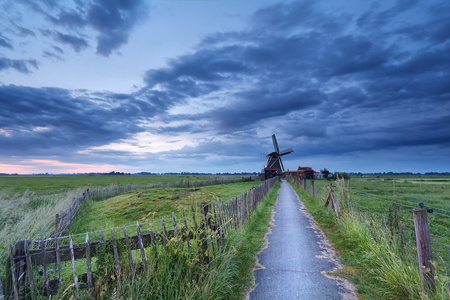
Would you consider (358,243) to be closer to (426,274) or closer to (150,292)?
(426,274)

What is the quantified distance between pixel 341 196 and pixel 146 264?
8.81 m

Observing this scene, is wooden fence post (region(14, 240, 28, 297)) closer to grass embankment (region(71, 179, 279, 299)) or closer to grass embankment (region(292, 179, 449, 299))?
grass embankment (region(71, 179, 279, 299))

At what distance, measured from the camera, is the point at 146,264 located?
13.2 ft

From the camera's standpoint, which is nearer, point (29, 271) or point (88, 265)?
point (29, 271)

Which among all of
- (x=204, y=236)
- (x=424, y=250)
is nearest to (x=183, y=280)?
(x=204, y=236)

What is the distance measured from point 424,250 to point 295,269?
97.6 inches

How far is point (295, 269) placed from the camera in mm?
5512

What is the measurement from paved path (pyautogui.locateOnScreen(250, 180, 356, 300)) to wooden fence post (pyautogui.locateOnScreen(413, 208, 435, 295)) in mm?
1179

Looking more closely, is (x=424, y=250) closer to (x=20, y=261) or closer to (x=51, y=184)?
(x=20, y=261)

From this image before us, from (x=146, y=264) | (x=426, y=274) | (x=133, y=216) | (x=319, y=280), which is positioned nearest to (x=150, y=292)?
(x=146, y=264)

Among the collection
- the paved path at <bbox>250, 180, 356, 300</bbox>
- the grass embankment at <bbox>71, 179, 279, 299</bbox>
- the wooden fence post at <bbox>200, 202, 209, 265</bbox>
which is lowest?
the paved path at <bbox>250, 180, 356, 300</bbox>

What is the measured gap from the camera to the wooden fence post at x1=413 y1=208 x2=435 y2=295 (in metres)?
3.87

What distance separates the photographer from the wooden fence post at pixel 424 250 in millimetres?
3871

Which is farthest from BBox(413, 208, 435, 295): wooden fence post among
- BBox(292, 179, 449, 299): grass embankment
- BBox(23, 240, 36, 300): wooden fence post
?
BBox(23, 240, 36, 300): wooden fence post
